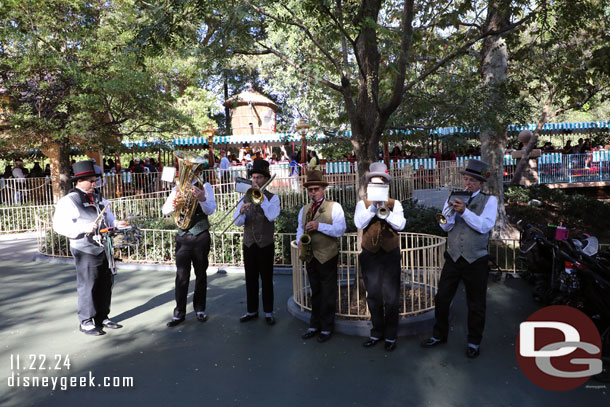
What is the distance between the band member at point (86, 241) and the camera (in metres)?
5.41

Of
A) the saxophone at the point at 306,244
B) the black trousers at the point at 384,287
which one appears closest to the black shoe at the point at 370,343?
the black trousers at the point at 384,287

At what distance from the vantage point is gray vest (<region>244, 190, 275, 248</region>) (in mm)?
5625

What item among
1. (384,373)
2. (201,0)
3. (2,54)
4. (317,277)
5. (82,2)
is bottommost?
(384,373)

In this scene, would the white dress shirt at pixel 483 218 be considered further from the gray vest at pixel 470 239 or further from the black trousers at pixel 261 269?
the black trousers at pixel 261 269

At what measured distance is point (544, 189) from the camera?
53.2 feet

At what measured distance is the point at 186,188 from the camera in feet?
18.4

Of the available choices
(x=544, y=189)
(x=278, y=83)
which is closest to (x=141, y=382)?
(x=544, y=189)

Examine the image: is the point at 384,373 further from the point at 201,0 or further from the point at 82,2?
the point at 82,2

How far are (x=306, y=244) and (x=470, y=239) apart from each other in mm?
1665

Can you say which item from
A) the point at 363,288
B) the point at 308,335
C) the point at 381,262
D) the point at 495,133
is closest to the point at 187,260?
the point at 308,335

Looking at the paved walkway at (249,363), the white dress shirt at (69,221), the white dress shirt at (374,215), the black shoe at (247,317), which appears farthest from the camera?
the black shoe at (247,317)

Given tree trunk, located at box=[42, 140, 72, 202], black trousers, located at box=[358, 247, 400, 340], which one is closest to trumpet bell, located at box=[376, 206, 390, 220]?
black trousers, located at box=[358, 247, 400, 340]

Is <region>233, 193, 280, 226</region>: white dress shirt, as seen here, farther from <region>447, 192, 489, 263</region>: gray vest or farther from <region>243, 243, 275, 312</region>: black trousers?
<region>447, 192, 489, 263</region>: gray vest

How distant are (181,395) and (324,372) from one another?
1.29 meters
